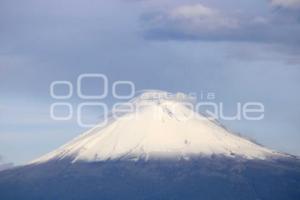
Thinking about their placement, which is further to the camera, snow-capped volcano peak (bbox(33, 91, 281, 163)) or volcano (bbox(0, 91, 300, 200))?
snow-capped volcano peak (bbox(33, 91, 281, 163))

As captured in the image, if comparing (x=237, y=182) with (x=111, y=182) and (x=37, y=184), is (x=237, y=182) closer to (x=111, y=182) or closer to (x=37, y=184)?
(x=111, y=182)

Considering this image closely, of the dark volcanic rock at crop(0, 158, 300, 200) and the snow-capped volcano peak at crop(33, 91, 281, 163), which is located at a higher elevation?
the snow-capped volcano peak at crop(33, 91, 281, 163)

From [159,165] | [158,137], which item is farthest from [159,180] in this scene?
[158,137]

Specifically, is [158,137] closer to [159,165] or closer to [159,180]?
[159,165]

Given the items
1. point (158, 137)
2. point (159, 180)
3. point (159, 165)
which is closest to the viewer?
point (159, 180)
